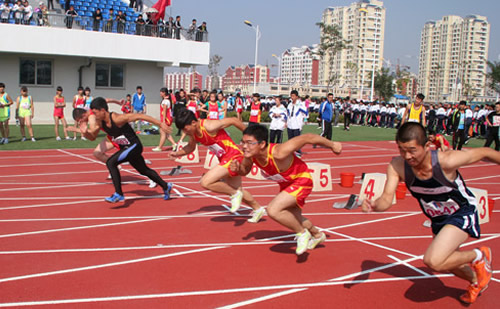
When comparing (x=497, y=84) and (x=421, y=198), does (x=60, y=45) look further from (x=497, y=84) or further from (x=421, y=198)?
(x=497, y=84)

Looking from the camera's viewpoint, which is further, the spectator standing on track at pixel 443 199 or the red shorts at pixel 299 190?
the red shorts at pixel 299 190

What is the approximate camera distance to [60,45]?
24.4 meters

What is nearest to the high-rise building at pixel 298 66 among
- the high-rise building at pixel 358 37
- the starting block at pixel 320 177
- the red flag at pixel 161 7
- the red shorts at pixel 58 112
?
the high-rise building at pixel 358 37

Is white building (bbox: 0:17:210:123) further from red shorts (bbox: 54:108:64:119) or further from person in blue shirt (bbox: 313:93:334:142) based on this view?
person in blue shirt (bbox: 313:93:334:142)

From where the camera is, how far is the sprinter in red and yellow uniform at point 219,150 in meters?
6.88

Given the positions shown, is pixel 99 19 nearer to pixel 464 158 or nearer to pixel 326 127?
pixel 326 127

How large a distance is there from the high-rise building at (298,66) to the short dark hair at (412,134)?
139 metres

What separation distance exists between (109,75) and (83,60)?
5.33 feet

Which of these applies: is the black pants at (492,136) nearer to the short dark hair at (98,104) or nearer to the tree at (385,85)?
the short dark hair at (98,104)

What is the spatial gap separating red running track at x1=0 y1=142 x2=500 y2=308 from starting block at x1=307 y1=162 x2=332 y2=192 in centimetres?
20

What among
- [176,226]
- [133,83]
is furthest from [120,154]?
[133,83]

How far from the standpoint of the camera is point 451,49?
123m

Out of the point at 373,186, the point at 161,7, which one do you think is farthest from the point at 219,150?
the point at 161,7

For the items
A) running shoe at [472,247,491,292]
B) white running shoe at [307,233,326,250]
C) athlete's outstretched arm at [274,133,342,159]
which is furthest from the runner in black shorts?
running shoe at [472,247,491,292]
